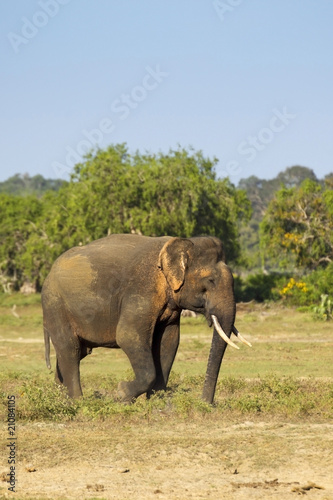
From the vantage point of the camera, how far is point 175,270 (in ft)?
36.3

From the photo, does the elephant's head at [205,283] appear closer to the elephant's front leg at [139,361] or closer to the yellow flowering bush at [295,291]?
the elephant's front leg at [139,361]

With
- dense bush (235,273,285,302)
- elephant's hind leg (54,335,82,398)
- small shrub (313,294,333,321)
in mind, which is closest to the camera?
elephant's hind leg (54,335,82,398)

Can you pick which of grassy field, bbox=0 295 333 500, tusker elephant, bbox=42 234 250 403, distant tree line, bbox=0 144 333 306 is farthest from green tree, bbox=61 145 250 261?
tusker elephant, bbox=42 234 250 403

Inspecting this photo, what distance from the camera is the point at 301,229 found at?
1428 inches

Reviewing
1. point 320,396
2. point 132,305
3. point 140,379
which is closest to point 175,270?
point 132,305

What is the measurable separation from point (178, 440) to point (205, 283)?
101 inches

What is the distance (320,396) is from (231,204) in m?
23.2

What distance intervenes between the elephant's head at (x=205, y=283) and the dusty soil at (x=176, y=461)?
3.73 ft

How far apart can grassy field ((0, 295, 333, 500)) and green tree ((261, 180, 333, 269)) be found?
19318 mm

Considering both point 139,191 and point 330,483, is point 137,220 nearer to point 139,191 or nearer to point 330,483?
point 139,191

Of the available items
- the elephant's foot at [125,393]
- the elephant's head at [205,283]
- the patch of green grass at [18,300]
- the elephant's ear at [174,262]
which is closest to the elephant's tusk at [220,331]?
the elephant's head at [205,283]

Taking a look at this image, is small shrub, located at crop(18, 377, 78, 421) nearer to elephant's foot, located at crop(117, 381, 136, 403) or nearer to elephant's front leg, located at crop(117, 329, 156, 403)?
elephant's foot, located at crop(117, 381, 136, 403)

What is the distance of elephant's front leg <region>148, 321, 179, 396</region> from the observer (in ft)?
38.2
